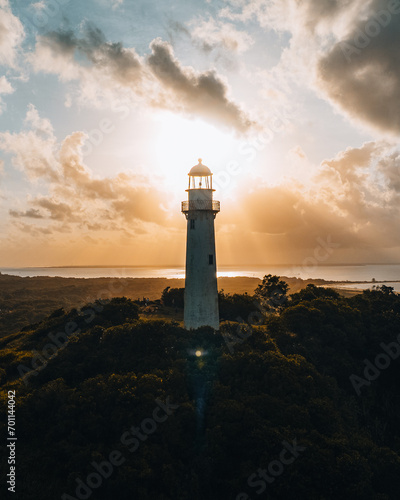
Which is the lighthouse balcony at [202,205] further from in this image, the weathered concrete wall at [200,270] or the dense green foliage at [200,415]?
the dense green foliage at [200,415]

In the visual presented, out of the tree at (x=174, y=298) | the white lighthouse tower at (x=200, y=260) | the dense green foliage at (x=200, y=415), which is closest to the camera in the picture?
the dense green foliage at (x=200, y=415)

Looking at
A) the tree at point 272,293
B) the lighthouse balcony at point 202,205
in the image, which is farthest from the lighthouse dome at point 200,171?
the tree at point 272,293

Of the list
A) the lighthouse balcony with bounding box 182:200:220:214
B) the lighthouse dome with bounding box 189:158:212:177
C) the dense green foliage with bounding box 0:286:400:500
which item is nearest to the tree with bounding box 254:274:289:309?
the dense green foliage with bounding box 0:286:400:500

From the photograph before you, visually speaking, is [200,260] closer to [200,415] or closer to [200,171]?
[200,171]

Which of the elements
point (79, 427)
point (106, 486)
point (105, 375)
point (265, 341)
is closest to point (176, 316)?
point (265, 341)

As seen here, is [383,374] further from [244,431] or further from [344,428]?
[244,431]

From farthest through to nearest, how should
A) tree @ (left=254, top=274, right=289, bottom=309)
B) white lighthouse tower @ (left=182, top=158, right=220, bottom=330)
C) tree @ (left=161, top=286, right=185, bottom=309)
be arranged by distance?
1. tree @ (left=254, top=274, right=289, bottom=309)
2. tree @ (left=161, top=286, right=185, bottom=309)
3. white lighthouse tower @ (left=182, top=158, right=220, bottom=330)

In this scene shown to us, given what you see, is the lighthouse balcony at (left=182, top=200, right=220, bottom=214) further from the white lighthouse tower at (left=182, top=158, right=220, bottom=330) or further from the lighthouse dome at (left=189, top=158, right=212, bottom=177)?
the lighthouse dome at (left=189, top=158, right=212, bottom=177)
